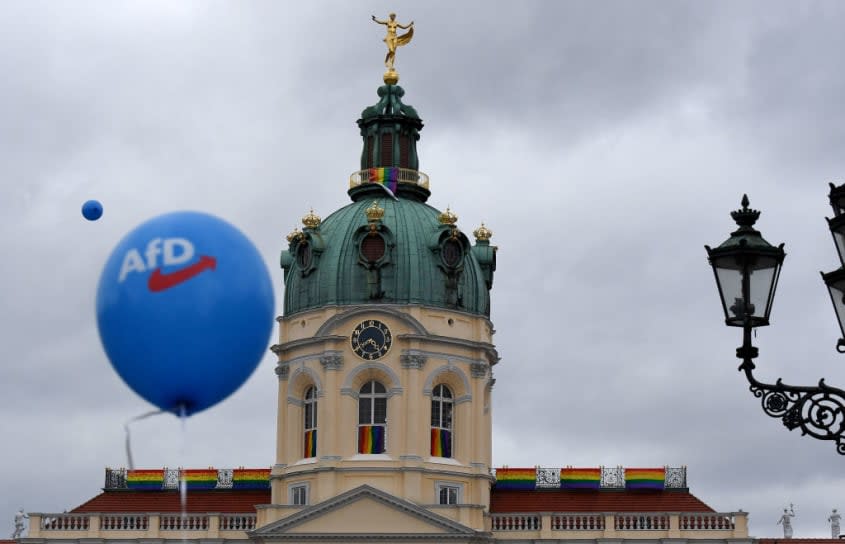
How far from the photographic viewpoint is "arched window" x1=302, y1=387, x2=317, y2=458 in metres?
73.8

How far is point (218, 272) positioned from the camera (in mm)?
24641

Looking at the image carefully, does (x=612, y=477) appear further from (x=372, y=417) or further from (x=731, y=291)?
(x=731, y=291)

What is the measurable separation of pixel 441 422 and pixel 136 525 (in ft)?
45.6

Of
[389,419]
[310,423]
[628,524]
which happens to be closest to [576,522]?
[628,524]

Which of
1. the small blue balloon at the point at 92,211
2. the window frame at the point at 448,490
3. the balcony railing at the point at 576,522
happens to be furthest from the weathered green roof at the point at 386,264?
the small blue balloon at the point at 92,211

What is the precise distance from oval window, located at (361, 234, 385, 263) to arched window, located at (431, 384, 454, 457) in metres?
6.20

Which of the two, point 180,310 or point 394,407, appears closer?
point 180,310

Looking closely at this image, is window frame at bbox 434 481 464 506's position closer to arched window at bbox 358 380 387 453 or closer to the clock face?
arched window at bbox 358 380 387 453

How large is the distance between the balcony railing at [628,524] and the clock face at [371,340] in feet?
27.7

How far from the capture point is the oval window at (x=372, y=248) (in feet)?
241

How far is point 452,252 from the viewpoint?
74562mm

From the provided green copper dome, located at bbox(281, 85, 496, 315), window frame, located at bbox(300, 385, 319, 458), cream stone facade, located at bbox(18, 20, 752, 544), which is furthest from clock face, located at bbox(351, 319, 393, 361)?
window frame, located at bbox(300, 385, 319, 458)

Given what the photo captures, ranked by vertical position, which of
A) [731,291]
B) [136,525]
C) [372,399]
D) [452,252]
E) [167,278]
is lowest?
[731,291]

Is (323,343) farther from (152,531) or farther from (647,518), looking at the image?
(647,518)
